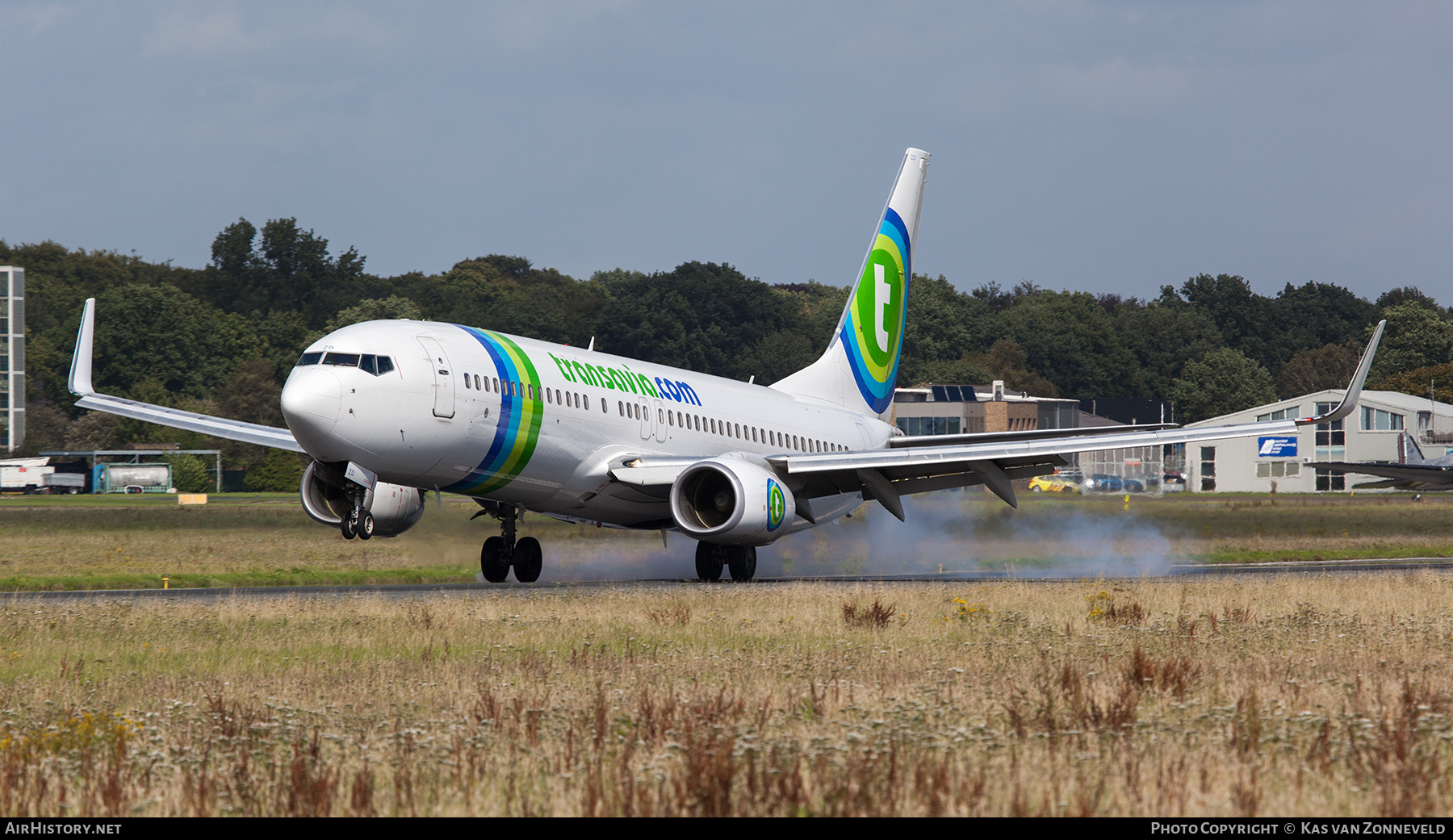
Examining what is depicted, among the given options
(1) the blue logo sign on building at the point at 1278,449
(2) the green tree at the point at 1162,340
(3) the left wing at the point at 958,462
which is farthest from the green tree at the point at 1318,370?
(3) the left wing at the point at 958,462

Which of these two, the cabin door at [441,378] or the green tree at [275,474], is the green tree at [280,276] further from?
the cabin door at [441,378]

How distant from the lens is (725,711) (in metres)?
10.5

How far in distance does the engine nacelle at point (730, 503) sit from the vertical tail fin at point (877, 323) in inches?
384

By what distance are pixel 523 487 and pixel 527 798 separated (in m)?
17.6

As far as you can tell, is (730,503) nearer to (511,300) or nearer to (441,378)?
(441,378)

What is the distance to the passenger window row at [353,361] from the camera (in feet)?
74.1

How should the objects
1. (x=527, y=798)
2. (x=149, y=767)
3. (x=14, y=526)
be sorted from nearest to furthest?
(x=527, y=798), (x=149, y=767), (x=14, y=526)

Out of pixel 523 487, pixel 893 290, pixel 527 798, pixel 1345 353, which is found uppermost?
pixel 1345 353

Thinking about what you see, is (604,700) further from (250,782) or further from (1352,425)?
(1352,425)

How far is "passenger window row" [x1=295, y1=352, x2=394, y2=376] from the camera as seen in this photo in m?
22.6

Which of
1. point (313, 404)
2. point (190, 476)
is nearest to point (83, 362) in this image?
point (313, 404)

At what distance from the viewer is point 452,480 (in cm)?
2438

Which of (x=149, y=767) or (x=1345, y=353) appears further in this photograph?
(x=1345, y=353)

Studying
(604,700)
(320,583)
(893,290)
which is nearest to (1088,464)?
(893,290)
